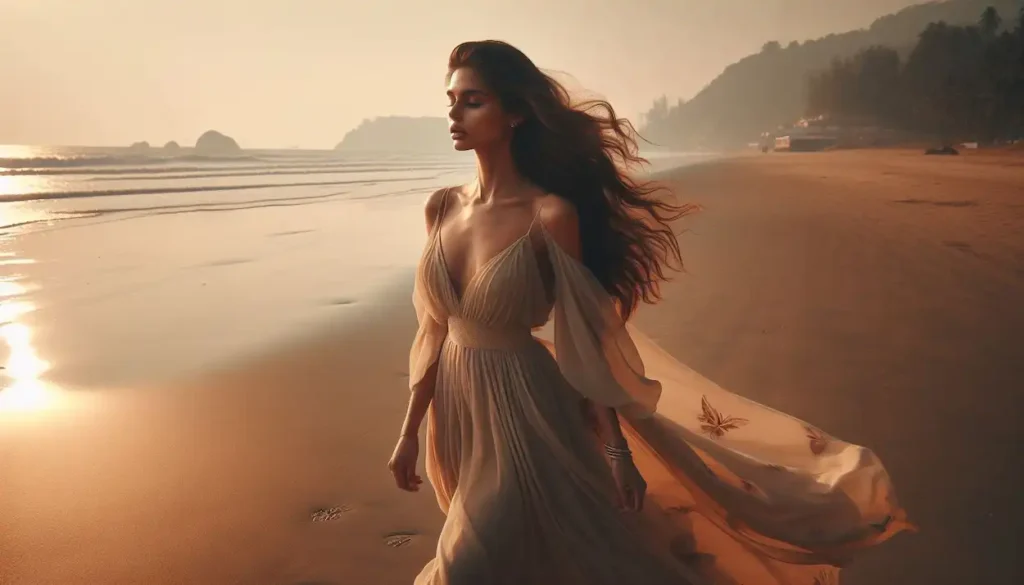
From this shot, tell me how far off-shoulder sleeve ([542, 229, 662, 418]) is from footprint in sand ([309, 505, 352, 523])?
125cm

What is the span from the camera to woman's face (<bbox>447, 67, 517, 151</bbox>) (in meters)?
1.42

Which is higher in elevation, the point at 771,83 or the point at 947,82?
the point at 771,83

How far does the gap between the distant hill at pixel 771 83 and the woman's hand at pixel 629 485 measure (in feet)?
8.90

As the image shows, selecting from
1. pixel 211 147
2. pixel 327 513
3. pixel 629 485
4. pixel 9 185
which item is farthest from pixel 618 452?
pixel 211 147

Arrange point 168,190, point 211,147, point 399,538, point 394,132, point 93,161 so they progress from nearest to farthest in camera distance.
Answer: point 399,538 → point 168,190 → point 93,161 → point 394,132 → point 211,147

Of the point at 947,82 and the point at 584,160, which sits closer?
the point at 584,160

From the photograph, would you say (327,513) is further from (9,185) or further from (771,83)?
(9,185)

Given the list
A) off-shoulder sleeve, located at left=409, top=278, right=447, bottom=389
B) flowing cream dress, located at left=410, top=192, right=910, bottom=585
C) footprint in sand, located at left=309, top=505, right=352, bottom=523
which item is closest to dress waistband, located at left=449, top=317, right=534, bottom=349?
flowing cream dress, located at left=410, top=192, right=910, bottom=585

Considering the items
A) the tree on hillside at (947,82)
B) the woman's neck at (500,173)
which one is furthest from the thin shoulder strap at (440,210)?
the tree on hillside at (947,82)

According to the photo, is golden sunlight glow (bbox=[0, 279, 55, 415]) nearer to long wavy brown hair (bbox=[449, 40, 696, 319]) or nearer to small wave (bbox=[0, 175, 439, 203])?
long wavy brown hair (bbox=[449, 40, 696, 319])

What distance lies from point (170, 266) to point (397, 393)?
3.66 m

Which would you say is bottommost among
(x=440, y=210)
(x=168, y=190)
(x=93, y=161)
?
(x=168, y=190)

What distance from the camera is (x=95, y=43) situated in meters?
7.12

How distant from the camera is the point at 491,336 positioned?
4.83 ft
